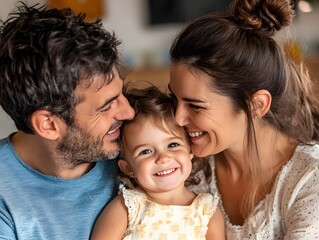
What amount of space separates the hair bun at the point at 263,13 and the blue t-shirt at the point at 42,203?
0.67m

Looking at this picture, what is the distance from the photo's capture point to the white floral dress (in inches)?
64.9

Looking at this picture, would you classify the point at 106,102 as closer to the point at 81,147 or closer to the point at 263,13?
the point at 81,147

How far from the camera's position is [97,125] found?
1.64 m

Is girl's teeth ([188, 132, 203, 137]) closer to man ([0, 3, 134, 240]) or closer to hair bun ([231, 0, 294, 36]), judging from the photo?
man ([0, 3, 134, 240])

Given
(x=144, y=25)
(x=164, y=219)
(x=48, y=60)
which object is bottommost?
(x=144, y=25)

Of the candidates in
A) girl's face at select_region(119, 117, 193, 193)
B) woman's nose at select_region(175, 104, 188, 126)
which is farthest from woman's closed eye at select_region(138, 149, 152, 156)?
woman's nose at select_region(175, 104, 188, 126)

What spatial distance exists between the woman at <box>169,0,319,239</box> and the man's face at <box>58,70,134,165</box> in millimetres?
174

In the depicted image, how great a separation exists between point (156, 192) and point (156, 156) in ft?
0.40

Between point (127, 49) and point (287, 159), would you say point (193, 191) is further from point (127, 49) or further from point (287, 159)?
point (127, 49)

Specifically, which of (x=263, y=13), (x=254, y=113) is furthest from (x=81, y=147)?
(x=263, y=13)

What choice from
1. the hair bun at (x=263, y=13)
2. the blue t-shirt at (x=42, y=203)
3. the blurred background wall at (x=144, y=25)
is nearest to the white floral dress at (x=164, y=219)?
the blue t-shirt at (x=42, y=203)

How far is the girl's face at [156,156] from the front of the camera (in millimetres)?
1652

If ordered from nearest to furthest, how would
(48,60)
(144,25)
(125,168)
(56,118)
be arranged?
1. (48,60)
2. (56,118)
3. (125,168)
4. (144,25)

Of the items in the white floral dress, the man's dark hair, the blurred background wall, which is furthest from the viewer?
the blurred background wall
